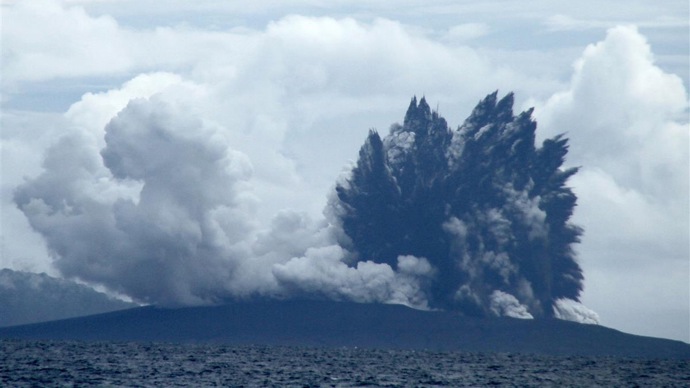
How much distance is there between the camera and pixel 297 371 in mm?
142375

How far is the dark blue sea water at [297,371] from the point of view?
120 meters

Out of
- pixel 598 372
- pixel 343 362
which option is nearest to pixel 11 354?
pixel 343 362

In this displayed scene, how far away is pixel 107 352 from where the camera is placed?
192 m

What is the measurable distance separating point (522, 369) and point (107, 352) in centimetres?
7336

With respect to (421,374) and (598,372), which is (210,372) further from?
(598,372)

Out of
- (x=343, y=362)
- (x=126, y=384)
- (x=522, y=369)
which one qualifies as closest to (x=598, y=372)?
(x=522, y=369)

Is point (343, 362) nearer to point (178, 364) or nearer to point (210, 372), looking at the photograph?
point (178, 364)

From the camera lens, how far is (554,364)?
186250 mm

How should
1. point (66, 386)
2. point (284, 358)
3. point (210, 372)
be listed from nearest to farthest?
1. point (66, 386)
2. point (210, 372)
3. point (284, 358)

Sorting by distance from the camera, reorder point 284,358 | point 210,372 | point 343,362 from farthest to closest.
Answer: point 284,358
point 343,362
point 210,372

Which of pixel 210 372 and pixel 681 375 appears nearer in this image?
pixel 210 372

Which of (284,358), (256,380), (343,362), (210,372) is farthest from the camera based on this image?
(284,358)

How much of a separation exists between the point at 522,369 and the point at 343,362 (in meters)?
28.2

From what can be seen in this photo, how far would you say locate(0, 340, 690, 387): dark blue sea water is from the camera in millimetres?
120000
